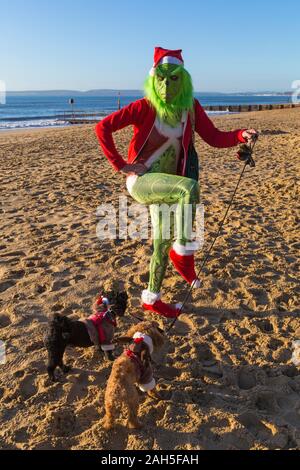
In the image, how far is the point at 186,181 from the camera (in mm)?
2924

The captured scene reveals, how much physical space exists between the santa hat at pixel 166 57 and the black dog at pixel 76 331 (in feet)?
5.89

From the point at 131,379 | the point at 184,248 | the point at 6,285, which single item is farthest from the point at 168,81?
the point at 6,285

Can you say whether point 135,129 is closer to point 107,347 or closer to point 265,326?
point 107,347

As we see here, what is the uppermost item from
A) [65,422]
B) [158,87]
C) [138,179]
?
[158,87]

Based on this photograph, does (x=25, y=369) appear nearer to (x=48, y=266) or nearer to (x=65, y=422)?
(x=65, y=422)

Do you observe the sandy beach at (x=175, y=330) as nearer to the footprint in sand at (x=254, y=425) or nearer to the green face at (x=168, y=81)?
the footprint in sand at (x=254, y=425)

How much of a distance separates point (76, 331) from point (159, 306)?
107cm

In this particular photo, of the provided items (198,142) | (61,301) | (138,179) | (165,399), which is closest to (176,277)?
(61,301)

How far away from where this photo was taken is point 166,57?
3.06 meters

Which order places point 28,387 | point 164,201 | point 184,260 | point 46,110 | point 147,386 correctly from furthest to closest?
point 46,110, point 184,260, point 164,201, point 28,387, point 147,386

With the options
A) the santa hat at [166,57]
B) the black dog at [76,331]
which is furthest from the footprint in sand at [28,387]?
the santa hat at [166,57]

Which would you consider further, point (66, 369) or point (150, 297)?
point (150, 297)

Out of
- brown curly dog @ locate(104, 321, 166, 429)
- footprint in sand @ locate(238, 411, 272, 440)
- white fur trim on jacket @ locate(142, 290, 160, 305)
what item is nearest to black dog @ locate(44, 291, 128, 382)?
brown curly dog @ locate(104, 321, 166, 429)

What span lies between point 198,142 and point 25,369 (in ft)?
44.1
